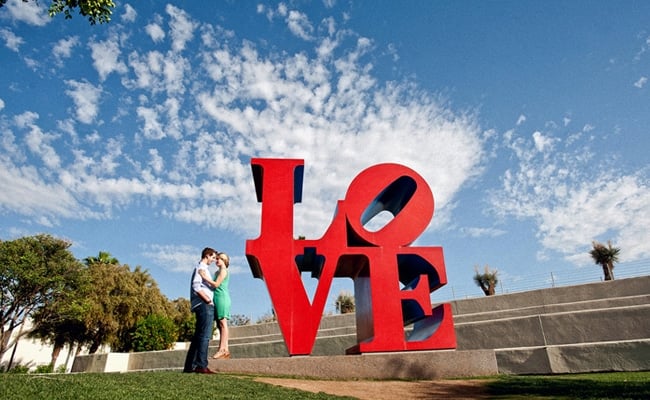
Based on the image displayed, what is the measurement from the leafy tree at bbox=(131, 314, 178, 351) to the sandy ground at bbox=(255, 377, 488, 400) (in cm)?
2025

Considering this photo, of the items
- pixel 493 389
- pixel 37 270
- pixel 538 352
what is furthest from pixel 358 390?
pixel 37 270

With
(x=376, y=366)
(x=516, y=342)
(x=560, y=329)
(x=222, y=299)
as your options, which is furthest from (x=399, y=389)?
(x=560, y=329)

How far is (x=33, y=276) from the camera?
26.5 meters

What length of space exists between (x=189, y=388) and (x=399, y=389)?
4.31 metres

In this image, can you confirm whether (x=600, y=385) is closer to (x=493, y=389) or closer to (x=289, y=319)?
(x=493, y=389)

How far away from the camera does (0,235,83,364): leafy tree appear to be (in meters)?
26.3

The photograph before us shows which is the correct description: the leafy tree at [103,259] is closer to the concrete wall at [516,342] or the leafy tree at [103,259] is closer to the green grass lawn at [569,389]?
the concrete wall at [516,342]

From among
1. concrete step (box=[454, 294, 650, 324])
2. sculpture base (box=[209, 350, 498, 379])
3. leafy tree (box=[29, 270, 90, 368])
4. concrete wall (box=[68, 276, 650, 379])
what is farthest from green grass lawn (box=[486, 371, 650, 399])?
leafy tree (box=[29, 270, 90, 368])

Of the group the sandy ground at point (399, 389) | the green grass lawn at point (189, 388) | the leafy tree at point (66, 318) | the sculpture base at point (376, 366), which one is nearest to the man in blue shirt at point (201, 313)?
the green grass lawn at point (189, 388)

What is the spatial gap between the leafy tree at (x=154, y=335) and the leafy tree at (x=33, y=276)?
267 inches

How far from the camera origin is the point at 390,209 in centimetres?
1386

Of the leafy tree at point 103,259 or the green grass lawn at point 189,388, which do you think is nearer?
the green grass lawn at point 189,388

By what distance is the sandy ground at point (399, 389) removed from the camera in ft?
23.8

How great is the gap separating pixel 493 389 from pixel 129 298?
29969mm
